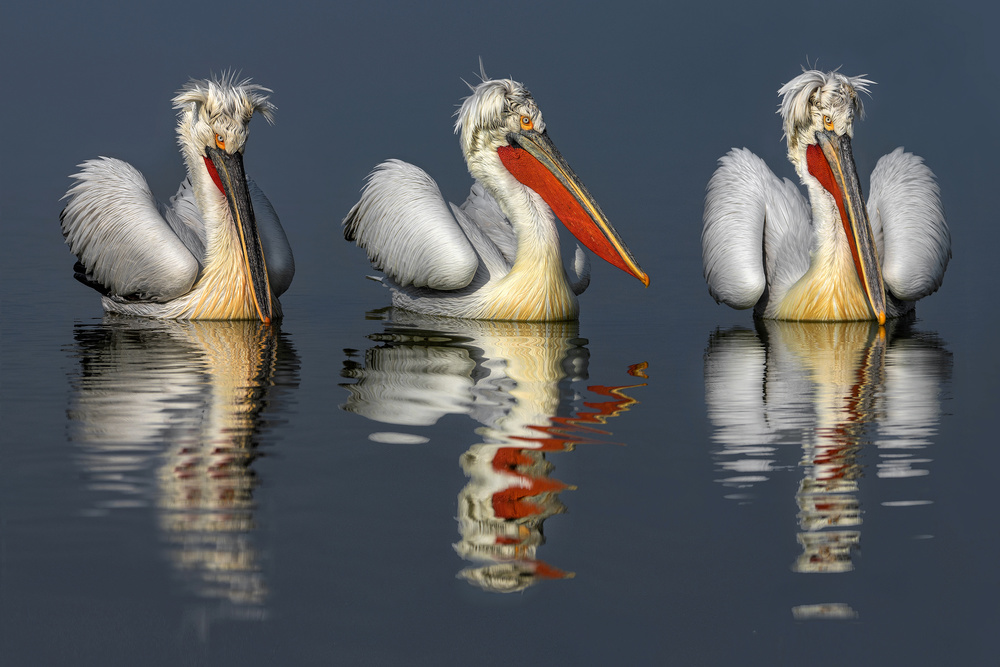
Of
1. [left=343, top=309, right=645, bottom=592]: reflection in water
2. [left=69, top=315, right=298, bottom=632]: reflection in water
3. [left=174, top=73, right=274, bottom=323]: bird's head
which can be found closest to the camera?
[left=69, top=315, right=298, bottom=632]: reflection in water

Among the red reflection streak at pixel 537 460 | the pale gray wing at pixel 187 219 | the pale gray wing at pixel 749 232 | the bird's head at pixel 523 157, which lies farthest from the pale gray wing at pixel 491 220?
the red reflection streak at pixel 537 460

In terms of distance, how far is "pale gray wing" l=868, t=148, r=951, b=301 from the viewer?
8.16 metres

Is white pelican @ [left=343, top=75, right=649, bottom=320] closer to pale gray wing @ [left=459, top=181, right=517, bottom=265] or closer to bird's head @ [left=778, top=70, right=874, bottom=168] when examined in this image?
pale gray wing @ [left=459, top=181, right=517, bottom=265]

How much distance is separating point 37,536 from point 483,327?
4791 millimetres

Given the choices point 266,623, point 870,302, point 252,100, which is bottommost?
point 266,623

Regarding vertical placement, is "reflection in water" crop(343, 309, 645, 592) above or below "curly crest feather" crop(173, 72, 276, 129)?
below

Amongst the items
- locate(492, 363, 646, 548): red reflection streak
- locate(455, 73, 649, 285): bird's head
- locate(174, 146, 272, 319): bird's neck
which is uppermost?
locate(455, 73, 649, 285): bird's head

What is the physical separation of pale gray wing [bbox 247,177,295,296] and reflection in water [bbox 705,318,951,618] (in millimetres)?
2826

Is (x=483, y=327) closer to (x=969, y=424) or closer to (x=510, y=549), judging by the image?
(x=969, y=424)

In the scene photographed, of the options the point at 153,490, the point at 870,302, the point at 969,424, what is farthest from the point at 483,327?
the point at 153,490

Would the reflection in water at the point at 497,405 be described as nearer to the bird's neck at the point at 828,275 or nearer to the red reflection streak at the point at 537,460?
the red reflection streak at the point at 537,460

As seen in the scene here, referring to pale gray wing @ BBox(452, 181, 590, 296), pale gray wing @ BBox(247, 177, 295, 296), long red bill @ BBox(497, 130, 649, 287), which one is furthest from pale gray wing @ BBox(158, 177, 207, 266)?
long red bill @ BBox(497, 130, 649, 287)

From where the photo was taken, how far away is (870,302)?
809cm

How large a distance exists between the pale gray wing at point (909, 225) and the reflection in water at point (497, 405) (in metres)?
2.10
